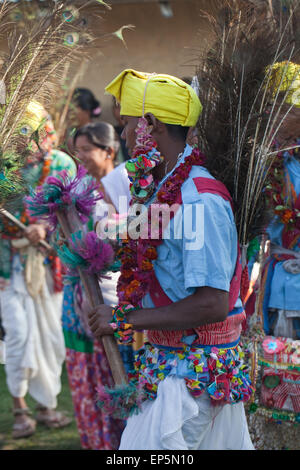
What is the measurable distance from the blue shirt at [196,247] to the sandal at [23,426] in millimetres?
3140

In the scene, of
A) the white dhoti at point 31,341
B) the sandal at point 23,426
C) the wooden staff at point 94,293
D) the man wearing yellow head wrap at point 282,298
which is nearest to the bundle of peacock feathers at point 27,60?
the wooden staff at point 94,293

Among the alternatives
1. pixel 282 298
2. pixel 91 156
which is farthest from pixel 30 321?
pixel 282 298

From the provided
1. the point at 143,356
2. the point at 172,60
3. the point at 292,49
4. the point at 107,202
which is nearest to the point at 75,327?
the point at 107,202

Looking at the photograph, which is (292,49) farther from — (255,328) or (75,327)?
(75,327)

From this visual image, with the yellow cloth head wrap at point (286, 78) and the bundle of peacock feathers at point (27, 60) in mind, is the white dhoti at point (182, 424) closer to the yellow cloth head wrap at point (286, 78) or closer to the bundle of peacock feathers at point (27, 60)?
the bundle of peacock feathers at point (27, 60)

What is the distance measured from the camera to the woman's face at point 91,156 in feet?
16.7

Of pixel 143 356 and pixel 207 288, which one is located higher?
pixel 207 288

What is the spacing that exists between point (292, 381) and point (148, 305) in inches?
52.2

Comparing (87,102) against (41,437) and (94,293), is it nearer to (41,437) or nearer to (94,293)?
(41,437)

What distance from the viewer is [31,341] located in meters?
5.46

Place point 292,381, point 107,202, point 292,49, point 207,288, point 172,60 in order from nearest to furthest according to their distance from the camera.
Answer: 1. point 207,288
2. point 292,49
3. point 292,381
4. point 107,202
5. point 172,60

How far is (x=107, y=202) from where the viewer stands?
174 inches

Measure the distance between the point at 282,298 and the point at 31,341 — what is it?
2.50 meters


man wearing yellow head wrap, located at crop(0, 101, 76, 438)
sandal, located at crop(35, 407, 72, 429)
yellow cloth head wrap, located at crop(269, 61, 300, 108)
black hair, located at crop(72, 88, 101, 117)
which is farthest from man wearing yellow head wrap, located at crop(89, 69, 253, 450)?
black hair, located at crop(72, 88, 101, 117)
